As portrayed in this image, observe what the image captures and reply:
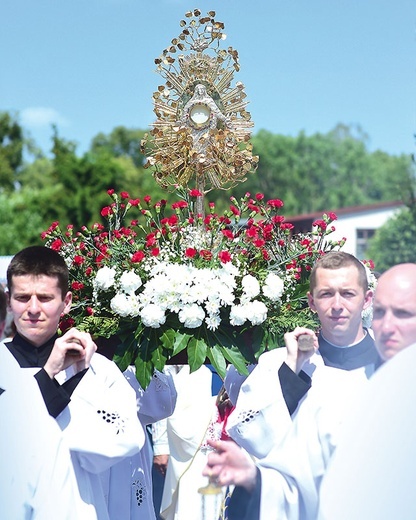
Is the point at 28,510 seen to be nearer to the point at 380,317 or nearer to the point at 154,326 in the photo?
the point at 154,326

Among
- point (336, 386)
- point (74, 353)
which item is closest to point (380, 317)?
point (336, 386)

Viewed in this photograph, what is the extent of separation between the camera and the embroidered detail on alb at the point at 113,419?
3.05 meters

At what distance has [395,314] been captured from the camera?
235 cm

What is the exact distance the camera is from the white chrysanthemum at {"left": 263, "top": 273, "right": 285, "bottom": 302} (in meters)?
3.58

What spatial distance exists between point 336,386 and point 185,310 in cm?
99

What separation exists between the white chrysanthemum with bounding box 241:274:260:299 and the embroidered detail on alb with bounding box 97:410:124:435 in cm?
81

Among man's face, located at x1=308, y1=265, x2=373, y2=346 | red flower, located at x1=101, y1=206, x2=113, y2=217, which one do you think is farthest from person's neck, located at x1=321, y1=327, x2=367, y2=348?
red flower, located at x1=101, y1=206, x2=113, y2=217

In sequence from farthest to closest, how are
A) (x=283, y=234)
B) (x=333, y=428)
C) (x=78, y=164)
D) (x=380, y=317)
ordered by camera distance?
(x=78, y=164)
(x=283, y=234)
(x=333, y=428)
(x=380, y=317)

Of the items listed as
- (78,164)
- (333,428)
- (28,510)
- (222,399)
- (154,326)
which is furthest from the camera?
(78,164)

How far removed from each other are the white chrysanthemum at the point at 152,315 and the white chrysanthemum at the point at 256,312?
0.36m

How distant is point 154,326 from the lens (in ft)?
11.6

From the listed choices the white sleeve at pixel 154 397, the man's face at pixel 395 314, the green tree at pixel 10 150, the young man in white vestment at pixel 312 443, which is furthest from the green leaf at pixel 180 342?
the green tree at pixel 10 150

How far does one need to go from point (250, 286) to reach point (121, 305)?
545mm

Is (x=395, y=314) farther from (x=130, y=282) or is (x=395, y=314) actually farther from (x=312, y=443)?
(x=130, y=282)
